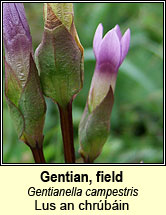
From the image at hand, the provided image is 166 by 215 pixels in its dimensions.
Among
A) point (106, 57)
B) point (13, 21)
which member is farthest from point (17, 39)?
point (106, 57)

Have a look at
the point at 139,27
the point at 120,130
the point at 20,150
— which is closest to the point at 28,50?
the point at 20,150

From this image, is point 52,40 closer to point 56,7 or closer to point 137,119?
point 56,7

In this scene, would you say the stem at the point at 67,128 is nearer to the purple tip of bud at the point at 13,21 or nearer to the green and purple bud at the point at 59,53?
the green and purple bud at the point at 59,53

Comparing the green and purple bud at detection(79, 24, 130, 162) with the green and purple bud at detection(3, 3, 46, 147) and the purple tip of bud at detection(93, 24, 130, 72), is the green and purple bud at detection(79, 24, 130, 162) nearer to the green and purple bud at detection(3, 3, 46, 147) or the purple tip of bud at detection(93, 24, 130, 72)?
the purple tip of bud at detection(93, 24, 130, 72)

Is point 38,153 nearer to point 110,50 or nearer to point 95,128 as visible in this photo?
point 95,128

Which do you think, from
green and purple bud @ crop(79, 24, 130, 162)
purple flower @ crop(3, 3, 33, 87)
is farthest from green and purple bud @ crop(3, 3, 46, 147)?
green and purple bud @ crop(79, 24, 130, 162)
